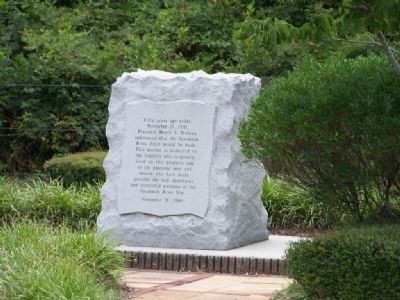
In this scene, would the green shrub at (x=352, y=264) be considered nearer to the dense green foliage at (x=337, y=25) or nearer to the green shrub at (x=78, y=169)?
the dense green foliage at (x=337, y=25)

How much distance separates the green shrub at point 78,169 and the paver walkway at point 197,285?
13.4 feet

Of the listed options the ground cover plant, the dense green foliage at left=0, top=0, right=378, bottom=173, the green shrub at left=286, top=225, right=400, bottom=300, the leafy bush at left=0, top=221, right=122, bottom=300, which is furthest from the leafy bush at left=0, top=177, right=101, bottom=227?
Result: the green shrub at left=286, top=225, right=400, bottom=300

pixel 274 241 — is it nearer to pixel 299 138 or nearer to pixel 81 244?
pixel 81 244

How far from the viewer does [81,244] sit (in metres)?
8.45

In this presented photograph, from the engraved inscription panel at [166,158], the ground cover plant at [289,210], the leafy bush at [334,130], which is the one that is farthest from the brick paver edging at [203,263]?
the ground cover plant at [289,210]

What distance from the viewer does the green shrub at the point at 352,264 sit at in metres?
7.01

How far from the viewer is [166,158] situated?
10.7m

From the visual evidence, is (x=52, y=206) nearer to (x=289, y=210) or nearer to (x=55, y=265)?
(x=289, y=210)

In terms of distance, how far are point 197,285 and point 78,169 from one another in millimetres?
5266

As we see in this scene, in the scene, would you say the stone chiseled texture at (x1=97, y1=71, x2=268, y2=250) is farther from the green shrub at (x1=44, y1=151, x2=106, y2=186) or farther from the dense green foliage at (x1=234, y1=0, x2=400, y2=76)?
the green shrub at (x1=44, y1=151, x2=106, y2=186)

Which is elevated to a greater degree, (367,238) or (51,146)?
(51,146)

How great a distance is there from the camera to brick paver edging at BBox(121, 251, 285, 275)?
31.7 ft

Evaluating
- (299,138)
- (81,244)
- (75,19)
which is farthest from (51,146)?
(299,138)

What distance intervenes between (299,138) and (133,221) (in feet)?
11.7
